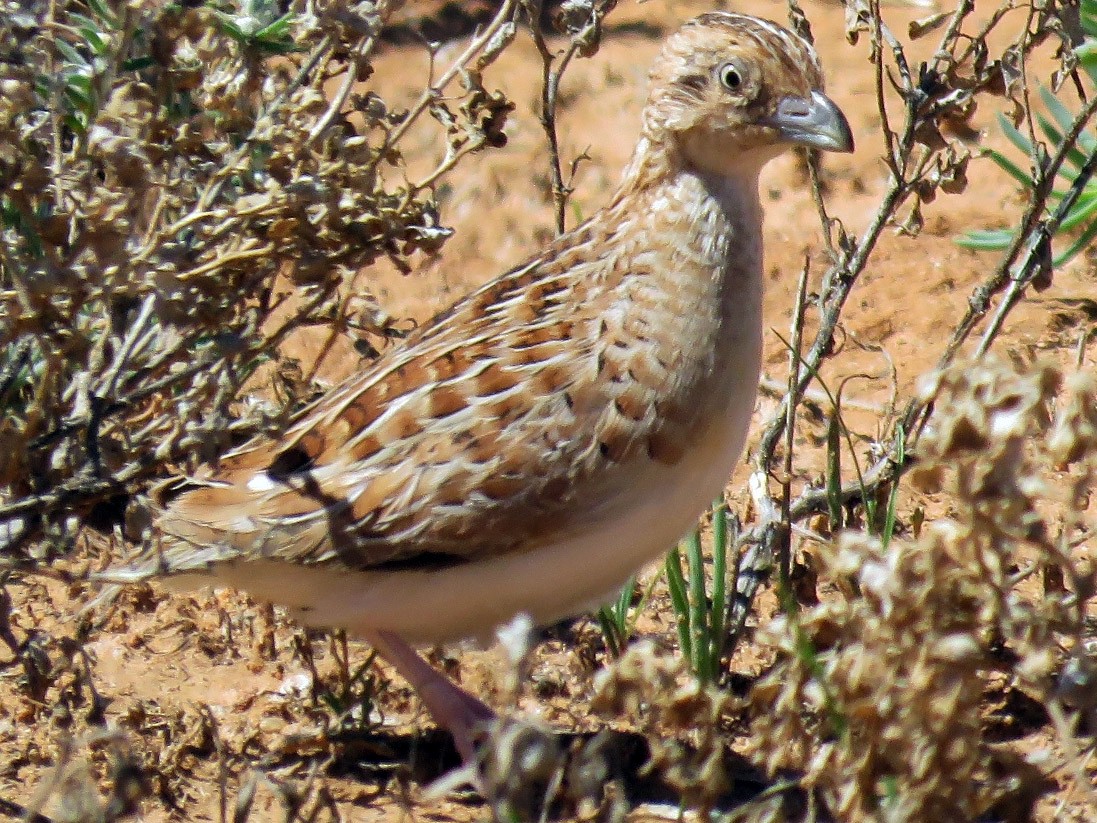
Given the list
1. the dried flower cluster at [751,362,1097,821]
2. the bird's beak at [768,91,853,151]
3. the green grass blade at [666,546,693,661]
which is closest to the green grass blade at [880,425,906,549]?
the green grass blade at [666,546,693,661]

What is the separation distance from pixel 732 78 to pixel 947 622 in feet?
5.85

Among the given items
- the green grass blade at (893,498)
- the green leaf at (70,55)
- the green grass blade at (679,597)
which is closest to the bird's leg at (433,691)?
the green grass blade at (679,597)

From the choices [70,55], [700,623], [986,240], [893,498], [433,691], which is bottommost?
[433,691]

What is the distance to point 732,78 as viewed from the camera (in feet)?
14.3

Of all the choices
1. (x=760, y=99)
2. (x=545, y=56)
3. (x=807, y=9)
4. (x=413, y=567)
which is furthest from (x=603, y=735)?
(x=807, y=9)

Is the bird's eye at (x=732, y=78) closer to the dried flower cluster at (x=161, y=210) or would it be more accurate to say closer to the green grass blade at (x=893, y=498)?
the dried flower cluster at (x=161, y=210)

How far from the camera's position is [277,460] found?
432 centimetres

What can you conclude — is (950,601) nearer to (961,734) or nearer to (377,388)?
(961,734)

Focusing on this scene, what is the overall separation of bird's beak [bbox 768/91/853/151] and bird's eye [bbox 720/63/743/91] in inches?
4.5

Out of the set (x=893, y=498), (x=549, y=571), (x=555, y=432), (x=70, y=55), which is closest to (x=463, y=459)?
(x=555, y=432)

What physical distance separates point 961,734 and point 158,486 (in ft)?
7.33

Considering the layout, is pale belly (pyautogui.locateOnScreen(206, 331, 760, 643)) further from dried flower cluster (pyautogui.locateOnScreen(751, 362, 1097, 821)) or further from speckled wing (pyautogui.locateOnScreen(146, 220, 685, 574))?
dried flower cluster (pyautogui.locateOnScreen(751, 362, 1097, 821))

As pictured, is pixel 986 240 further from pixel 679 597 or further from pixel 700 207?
pixel 679 597

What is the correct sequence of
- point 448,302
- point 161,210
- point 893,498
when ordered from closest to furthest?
1. point 161,210
2. point 893,498
3. point 448,302
